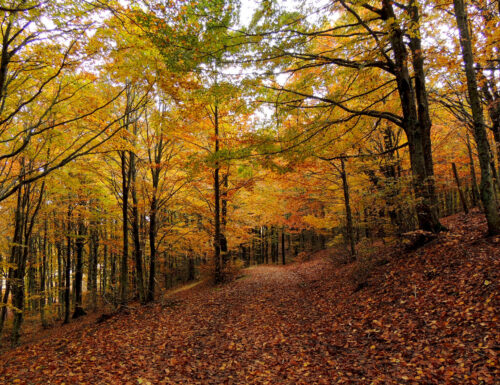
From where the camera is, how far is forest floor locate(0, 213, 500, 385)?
12.2 feet

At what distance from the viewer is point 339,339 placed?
515 centimetres

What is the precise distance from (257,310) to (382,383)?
5.12m

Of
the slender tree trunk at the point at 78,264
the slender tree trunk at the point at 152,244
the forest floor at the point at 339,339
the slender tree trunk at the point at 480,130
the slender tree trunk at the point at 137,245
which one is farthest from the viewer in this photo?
the slender tree trunk at the point at 78,264

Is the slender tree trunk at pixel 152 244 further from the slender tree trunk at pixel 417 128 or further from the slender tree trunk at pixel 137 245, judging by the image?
the slender tree trunk at pixel 417 128

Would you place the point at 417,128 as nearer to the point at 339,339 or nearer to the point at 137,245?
the point at 339,339

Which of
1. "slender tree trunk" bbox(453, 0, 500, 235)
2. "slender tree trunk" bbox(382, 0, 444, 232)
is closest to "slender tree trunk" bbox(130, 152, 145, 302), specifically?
"slender tree trunk" bbox(382, 0, 444, 232)

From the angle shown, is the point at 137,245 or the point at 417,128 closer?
the point at 417,128

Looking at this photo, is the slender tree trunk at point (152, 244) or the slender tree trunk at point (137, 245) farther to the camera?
the slender tree trunk at point (152, 244)

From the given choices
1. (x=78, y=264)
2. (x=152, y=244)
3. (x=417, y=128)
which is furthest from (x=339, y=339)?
(x=78, y=264)

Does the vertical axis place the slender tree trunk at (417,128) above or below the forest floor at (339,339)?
above

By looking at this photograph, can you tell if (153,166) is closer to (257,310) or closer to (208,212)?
(208,212)

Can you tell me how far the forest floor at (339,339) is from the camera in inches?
146

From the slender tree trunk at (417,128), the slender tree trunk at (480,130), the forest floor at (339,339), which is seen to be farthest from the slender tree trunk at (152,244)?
the slender tree trunk at (480,130)

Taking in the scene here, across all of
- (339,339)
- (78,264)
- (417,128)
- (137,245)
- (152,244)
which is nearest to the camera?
(339,339)
